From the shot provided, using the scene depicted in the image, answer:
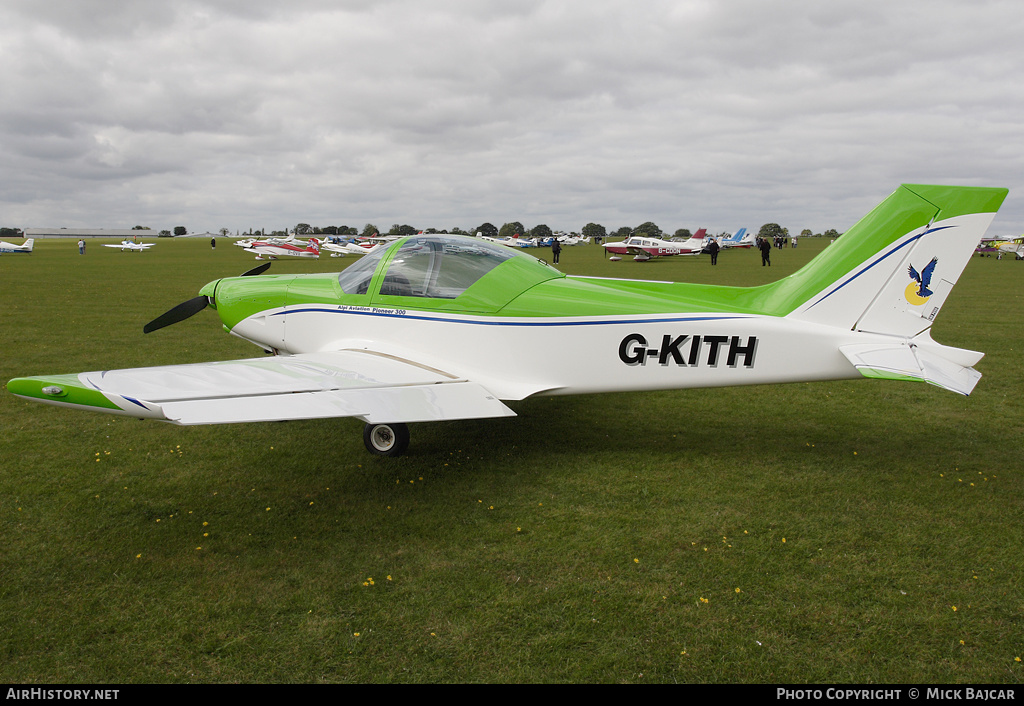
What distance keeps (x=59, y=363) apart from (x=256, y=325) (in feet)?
14.1

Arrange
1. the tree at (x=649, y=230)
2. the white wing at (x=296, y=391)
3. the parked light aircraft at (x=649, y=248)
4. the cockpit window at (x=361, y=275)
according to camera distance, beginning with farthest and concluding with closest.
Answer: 1. the tree at (x=649, y=230)
2. the parked light aircraft at (x=649, y=248)
3. the cockpit window at (x=361, y=275)
4. the white wing at (x=296, y=391)

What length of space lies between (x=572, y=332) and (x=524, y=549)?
206 cm

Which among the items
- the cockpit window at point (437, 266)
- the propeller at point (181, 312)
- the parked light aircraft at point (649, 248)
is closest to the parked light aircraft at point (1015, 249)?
the parked light aircraft at point (649, 248)

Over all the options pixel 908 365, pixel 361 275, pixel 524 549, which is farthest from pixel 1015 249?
pixel 524 549

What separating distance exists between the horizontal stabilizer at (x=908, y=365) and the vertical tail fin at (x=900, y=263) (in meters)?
0.21

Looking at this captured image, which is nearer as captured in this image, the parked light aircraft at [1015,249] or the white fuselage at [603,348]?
the white fuselage at [603,348]

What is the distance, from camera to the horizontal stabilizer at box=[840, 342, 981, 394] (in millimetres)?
4268

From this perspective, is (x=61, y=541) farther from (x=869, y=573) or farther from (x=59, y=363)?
(x=59, y=363)

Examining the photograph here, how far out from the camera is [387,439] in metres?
5.49

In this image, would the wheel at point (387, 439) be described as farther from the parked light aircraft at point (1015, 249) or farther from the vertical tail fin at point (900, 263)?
the parked light aircraft at point (1015, 249)

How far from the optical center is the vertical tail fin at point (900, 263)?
15.2 ft

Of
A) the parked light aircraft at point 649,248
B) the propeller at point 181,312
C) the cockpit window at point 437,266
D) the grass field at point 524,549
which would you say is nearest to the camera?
the grass field at point 524,549

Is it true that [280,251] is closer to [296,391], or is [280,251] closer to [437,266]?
[437,266]

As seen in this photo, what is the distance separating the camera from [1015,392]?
7.33 meters
